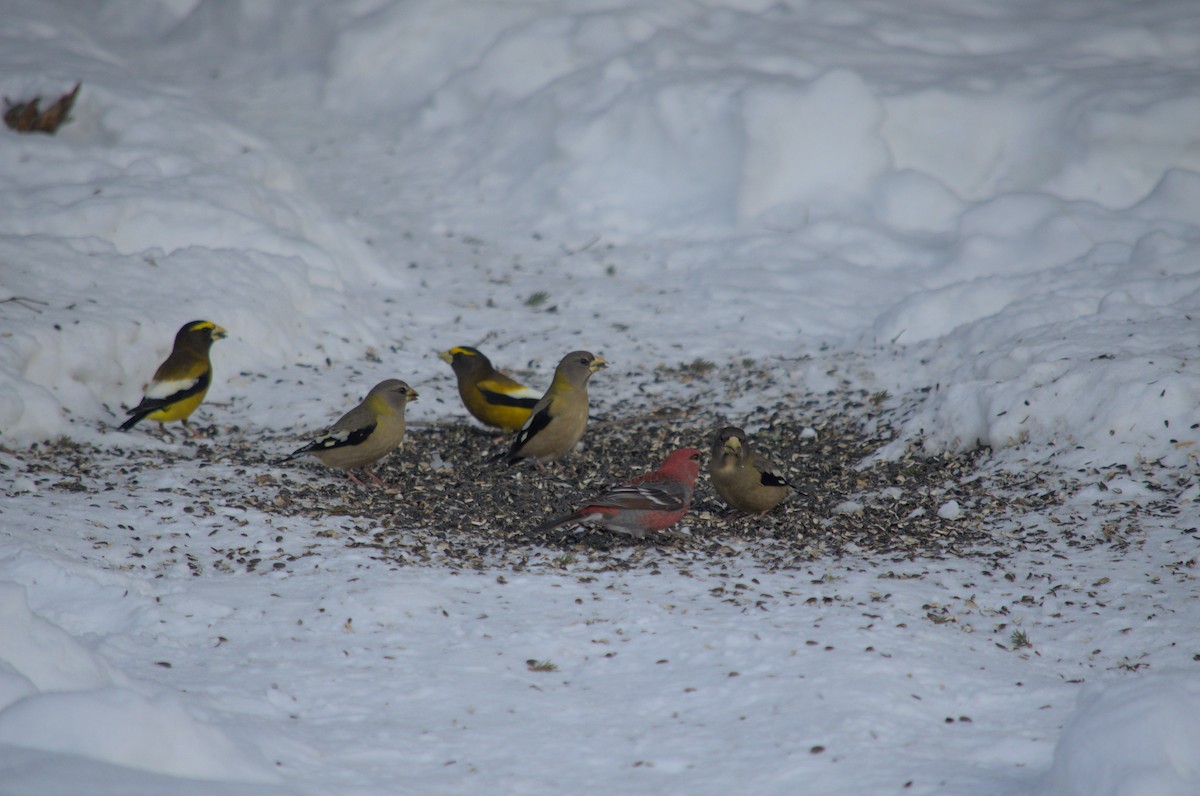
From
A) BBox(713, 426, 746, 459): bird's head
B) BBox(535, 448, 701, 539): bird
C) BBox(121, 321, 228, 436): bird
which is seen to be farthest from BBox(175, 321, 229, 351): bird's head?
BBox(713, 426, 746, 459): bird's head

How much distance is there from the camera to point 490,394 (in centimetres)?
759

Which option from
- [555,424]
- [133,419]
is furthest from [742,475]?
[133,419]

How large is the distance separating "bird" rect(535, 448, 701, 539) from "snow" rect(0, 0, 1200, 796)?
41 cm

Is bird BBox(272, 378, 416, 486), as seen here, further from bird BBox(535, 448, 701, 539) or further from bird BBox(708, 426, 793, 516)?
bird BBox(708, 426, 793, 516)

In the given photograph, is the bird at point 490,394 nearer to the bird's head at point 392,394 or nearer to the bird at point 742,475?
the bird's head at point 392,394

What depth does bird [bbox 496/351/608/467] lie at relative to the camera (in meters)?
6.85

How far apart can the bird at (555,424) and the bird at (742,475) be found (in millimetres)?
1175

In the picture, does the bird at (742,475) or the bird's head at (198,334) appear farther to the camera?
the bird's head at (198,334)

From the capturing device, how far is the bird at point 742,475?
595 cm

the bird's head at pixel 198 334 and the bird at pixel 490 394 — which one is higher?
the bird's head at pixel 198 334

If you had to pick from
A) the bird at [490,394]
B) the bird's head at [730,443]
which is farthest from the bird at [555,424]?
the bird's head at [730,443]

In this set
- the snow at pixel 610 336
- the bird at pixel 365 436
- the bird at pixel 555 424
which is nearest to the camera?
the snow at pixel 610 336

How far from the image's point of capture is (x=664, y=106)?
11812mm

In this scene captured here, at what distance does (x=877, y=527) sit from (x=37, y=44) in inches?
479
